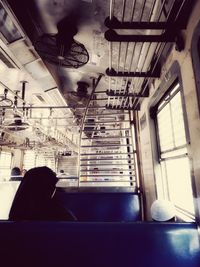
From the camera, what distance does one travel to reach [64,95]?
3.94 m

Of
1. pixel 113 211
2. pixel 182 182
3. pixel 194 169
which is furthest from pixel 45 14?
pixel 113 211

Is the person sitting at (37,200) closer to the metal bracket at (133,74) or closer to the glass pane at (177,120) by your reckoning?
the metal bracket at (133,74)

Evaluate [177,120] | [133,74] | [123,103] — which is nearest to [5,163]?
[123,103]

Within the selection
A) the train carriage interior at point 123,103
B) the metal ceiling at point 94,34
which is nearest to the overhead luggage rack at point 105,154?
the train carriage interior at point 123,103

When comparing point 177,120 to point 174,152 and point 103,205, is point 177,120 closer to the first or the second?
point 174,152

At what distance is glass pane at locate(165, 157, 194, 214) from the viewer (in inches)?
74.1

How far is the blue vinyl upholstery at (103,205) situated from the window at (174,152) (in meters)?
0.57

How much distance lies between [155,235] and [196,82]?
1035 mm

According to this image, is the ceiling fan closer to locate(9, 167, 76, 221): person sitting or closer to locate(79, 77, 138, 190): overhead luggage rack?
locate(79, 77, 138, 190): overhead luggage rack

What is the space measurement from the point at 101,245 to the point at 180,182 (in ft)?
3.90

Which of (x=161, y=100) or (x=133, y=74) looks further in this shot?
(x=161, y=100)

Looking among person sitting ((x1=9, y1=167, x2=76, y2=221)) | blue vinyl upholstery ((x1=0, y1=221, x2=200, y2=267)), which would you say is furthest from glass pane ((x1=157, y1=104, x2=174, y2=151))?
person sitting ((x1=9, y1=167, x2=76, y2=221))

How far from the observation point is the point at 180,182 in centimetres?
214

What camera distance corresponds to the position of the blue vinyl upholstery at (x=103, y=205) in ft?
9.59
